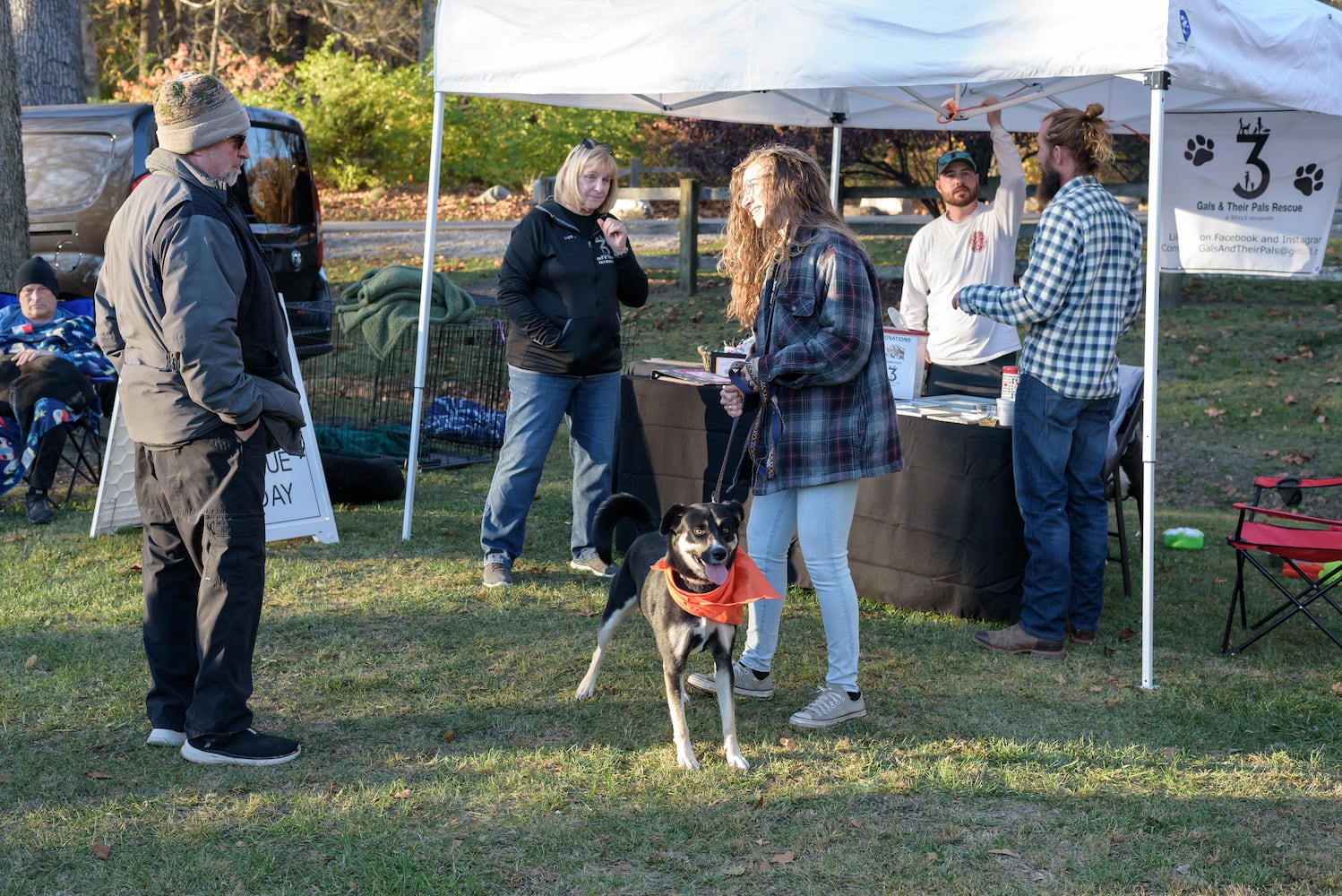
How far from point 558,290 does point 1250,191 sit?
3.73m

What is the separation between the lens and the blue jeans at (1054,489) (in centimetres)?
445

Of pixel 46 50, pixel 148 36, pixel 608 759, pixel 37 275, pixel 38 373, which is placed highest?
pixel 148 36

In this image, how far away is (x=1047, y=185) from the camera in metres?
4.48

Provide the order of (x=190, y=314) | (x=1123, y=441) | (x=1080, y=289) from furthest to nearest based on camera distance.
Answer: (x=1123, y=441) → (x=1080, y=289) → (x=190, y=314)

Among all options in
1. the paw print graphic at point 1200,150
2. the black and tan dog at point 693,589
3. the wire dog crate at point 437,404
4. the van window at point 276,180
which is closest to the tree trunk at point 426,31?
the van window at point 276,180

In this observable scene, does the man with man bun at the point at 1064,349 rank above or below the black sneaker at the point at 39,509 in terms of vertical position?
above

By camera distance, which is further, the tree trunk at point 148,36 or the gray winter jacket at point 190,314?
the tree trunk at point 148,36

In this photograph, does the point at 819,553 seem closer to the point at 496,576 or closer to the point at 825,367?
the point at 825,367

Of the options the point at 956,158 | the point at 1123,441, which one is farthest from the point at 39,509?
the point at 1123,441

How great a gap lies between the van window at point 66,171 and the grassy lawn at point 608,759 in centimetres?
336

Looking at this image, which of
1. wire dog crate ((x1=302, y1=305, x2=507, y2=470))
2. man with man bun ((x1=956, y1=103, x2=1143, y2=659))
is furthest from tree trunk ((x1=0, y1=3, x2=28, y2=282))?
man with man bun ((x1=956, y1=103, x2=1143, y2=659))

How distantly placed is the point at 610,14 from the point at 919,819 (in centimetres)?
353

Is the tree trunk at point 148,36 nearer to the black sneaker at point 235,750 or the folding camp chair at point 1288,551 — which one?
the black sneaker at point 235,750

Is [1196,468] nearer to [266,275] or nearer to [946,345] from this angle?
[946,345]
